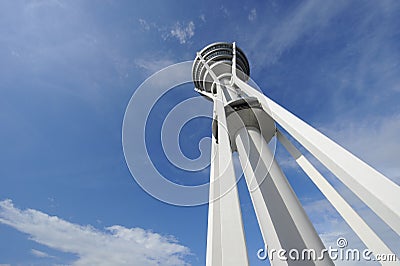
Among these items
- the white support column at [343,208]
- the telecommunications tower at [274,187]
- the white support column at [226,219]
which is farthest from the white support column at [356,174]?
the white support column at [343,208]

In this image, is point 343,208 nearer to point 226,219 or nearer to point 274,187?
point 274,187

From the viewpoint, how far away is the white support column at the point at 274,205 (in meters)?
6.60

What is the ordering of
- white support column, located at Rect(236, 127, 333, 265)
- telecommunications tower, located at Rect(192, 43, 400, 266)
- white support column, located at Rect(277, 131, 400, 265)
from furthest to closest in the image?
white support column, located at Rect(277, 131, 400, 265) → white support column, located at Rect(236, 127, 333, 265) → telecommunications tower, located at Rect(192, 43, 400, 266)

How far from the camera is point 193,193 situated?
840 centimetres

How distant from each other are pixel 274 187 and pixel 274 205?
2.35 ft

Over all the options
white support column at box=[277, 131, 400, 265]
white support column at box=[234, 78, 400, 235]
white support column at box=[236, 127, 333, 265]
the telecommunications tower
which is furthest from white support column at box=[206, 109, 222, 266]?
white support column at box=[277, 131, 400, 265]

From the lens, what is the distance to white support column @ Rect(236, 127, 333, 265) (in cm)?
660

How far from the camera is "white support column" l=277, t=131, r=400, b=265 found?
676 cm

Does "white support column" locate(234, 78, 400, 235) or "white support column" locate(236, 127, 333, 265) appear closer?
"white support column" locate(234, 78, 400, 235)

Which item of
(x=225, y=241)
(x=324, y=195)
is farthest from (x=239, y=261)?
(x=324, y=195)

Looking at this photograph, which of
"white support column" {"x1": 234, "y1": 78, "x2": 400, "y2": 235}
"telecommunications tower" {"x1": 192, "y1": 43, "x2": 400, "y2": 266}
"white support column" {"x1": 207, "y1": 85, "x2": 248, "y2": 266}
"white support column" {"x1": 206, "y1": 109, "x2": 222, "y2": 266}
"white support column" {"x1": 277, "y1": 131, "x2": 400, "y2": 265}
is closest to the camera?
"white support column" {"x1": 234, "y1": 78, "x2": 400, "y2": 235}

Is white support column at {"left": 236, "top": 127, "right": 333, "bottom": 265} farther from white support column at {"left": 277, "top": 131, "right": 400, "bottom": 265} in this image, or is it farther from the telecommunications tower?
white support column at {"left": 277, "top": 131, "right": 400, "bottom": 265}

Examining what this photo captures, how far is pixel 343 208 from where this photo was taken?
7.96m

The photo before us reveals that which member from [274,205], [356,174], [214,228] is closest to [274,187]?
[274,205]
